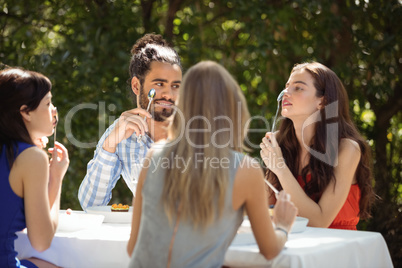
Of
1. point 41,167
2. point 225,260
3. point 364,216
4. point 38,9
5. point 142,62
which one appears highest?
point 38,9

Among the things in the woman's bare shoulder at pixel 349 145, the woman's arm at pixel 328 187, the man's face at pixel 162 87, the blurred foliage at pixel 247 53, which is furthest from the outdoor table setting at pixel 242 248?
the blurred foliage at pixel 247 53

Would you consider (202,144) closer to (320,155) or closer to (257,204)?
(257,204)

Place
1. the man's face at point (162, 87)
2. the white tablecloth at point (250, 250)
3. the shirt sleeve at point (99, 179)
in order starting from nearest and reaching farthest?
the white tablecloth at point (250, 250)
the shirt sleeve at point (99, 179)
the man's face at point (162, 87)

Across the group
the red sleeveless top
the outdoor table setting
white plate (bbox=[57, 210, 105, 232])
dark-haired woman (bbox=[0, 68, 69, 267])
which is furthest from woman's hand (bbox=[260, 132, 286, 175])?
dark-haired woman (bbox=[0, 68, 69, 267])

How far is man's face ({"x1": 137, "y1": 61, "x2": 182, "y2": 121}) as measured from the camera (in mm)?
2844

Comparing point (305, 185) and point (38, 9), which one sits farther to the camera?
point (38, 9)

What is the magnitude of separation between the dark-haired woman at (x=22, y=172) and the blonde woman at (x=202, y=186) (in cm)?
42

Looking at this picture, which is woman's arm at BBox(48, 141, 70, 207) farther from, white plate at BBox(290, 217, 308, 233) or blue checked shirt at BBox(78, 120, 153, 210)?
white plate at BBox(290, 217, 308, 233)

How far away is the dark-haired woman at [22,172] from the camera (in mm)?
1800

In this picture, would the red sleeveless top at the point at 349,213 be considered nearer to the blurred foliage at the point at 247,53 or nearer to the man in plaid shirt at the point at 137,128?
the man in plaid shirt at the point at 137,128

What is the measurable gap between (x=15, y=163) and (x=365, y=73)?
3657 mm

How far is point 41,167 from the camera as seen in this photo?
1817 millimetres

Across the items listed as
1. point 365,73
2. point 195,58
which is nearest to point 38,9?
point 195,58

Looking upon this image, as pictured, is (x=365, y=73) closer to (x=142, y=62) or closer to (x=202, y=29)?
(x=202, y=29)
